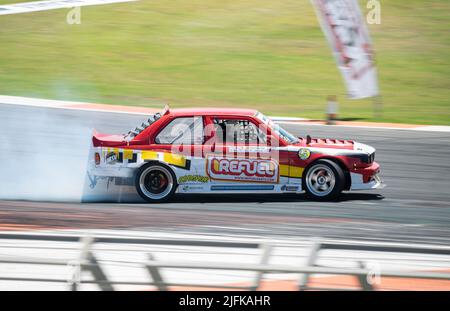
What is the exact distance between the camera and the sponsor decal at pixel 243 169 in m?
10.9

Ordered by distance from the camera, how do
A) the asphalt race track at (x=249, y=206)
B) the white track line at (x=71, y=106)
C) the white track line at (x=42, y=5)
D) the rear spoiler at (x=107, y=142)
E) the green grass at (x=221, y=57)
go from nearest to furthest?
the asphalt race track at (x=249, y=206), the rear spoiler at (x=107, y=142), the white track line at (x=71, y=106), the green grass at (x=221, y=57), the white track line at (x=42, y=5)

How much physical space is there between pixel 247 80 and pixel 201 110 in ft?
36.3

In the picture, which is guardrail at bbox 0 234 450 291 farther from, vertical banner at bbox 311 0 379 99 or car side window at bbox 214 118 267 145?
vertical banner at bbox 311 0 379 99

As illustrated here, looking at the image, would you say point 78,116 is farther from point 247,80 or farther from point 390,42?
point 390,42

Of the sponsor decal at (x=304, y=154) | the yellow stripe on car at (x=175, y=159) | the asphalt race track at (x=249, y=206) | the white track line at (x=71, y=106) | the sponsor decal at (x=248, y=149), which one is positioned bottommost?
the asphalt race track at (x=249, y=206)

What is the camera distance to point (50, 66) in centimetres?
2330

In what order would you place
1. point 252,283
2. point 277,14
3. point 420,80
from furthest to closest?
point 277,14
point 420,80
point 252,283

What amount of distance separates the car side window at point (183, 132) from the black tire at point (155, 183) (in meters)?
0.41

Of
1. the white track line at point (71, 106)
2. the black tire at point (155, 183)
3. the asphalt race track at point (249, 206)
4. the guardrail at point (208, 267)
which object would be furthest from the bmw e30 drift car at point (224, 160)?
the white track line at point (71, 106)

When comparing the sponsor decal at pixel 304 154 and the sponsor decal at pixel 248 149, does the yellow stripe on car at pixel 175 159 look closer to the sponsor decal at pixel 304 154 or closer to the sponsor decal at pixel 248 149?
the sponsor decal at pixel 248 149

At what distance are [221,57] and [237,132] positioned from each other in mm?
13107
